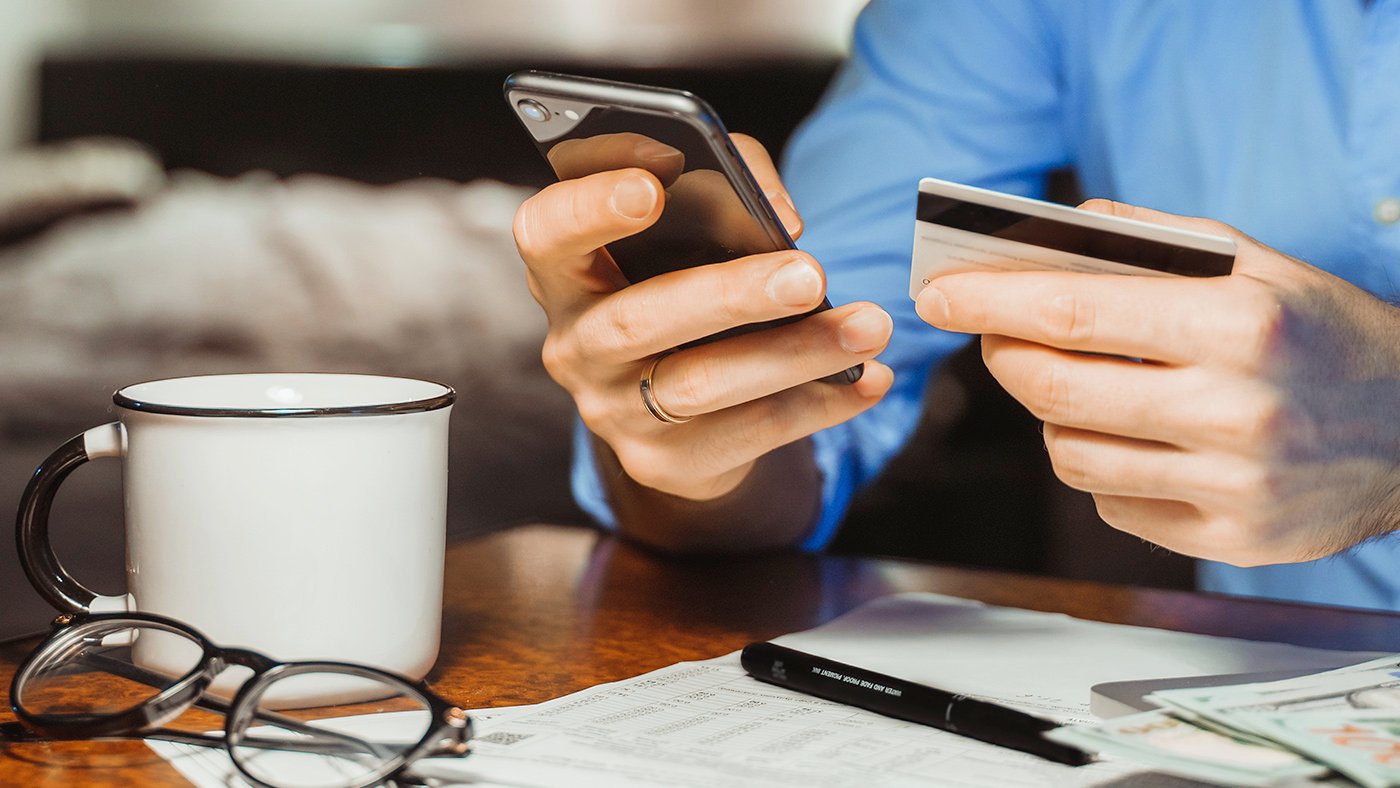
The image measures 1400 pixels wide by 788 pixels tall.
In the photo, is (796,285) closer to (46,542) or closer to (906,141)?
(46,542)

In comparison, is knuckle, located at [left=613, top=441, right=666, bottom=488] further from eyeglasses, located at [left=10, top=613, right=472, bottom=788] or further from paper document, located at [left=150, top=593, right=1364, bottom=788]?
eyeglasses, located at [left=10, top=613, right=472, bottom=788]

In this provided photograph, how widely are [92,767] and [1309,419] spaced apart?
51cm

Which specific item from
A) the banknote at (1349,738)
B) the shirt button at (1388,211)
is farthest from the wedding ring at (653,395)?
the shirt button at (1388,211)

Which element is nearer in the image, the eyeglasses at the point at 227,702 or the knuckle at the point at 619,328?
the eyeglasses at the point at 227,702

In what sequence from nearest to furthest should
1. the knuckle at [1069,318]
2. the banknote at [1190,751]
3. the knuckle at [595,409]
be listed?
the banknote at [1190,751], the knuckle at [1069,318], the knuckle at [595,409]

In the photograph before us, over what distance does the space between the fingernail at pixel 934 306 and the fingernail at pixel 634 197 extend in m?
0.13

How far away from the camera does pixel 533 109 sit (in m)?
0.49

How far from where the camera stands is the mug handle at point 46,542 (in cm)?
49

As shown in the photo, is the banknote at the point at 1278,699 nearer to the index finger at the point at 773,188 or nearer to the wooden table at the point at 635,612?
the wooden table at the point at 635,612

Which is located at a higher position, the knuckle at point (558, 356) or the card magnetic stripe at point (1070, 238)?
the card magnetic stripe at point (1070, 238)

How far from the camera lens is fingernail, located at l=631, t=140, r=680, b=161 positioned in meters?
0.48

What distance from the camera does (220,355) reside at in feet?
2.72

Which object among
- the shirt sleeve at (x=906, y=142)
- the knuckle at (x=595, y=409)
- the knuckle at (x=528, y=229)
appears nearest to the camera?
the knuckle at (x=528, y=229)

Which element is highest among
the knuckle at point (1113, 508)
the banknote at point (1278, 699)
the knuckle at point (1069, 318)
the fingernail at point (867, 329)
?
the knuckle at point (1069, 318)
